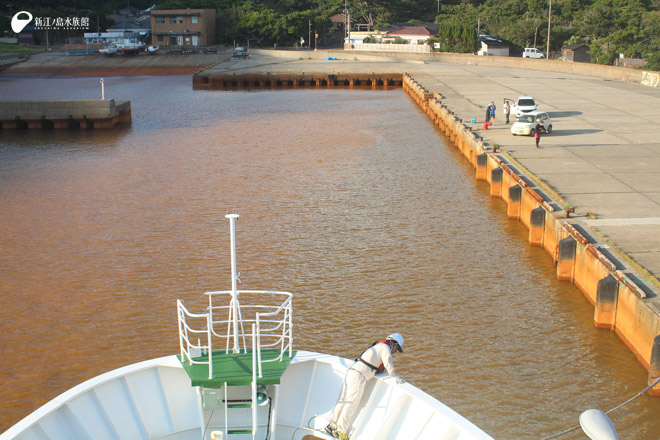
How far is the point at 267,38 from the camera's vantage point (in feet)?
401

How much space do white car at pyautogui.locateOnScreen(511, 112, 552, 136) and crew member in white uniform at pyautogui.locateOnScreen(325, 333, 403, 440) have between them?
83.9ft

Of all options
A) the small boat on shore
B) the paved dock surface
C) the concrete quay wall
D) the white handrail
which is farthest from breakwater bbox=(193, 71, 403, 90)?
the white handrail

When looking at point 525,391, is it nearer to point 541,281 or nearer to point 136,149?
point 541,281

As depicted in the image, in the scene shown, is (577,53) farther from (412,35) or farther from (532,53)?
(412,35)

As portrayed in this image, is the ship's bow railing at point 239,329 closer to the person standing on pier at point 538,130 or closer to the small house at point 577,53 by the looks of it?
the person standing on pier at point 538,130

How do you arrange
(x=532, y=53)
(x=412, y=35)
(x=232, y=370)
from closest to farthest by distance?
1. (x=232, y=370)
2. (x=532, y=53)
3. (x=412, y=35)

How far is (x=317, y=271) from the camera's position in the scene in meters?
19.2

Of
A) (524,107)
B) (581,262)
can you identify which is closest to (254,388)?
(581,262)

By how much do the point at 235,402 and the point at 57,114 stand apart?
39.7 metres

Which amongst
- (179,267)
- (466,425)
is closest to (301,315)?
(179,267)

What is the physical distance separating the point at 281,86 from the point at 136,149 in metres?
38.9

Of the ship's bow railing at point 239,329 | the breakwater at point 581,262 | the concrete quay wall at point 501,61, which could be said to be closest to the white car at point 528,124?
the breakwater at point 581,262

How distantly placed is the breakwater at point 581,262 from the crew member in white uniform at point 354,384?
17.7ft

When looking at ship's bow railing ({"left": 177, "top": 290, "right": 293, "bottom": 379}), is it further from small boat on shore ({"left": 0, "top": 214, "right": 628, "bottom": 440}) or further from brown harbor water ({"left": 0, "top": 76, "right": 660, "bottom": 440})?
brown harbor water ({"left": 0, "top": 76, "right": 660, "bottom": 440})
